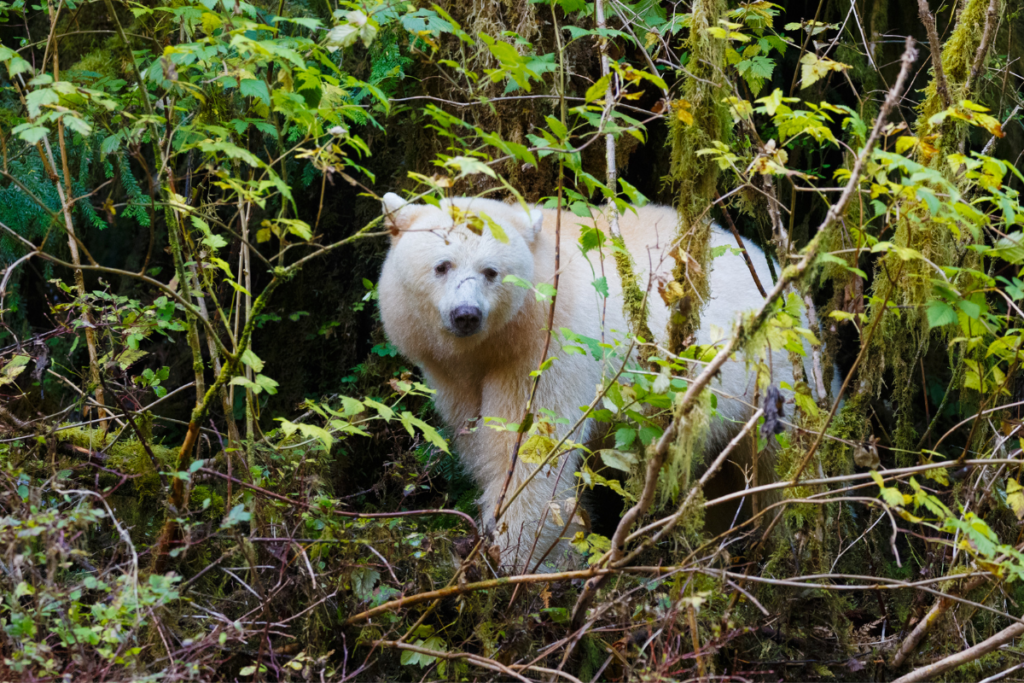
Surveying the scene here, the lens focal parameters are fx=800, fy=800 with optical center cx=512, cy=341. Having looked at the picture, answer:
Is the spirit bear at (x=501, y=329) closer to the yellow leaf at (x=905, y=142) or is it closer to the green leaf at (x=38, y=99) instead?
the yellow leaf at (x=905, y=142)

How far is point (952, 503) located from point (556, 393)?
1.84m

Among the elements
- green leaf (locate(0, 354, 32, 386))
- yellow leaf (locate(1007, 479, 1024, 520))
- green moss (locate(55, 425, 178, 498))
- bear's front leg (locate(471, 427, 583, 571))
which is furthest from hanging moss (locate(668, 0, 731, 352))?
green leaf (locate(0, 354, 32, 386))

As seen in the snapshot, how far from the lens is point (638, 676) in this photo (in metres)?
2.55

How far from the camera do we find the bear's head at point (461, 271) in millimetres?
3748

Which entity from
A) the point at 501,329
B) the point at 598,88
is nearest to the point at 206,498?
the point at 501,329

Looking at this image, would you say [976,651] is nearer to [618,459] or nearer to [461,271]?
[618,459]

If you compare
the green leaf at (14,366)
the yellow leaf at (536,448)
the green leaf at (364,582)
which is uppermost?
the green leaf at (14,366)

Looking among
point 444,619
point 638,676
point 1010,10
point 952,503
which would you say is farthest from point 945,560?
point 1010,10

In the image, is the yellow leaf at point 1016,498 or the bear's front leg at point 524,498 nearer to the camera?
the yellow leaf at point 1016,498

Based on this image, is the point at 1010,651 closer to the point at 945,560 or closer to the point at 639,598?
the point at 945,560

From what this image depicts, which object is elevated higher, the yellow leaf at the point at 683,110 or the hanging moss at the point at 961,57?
the hanging moss at the point at 961,57

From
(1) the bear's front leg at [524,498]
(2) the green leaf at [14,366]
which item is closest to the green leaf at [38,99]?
(2) the green leaf at [14,366]

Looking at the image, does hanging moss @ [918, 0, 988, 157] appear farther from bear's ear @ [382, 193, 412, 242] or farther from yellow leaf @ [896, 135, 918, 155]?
bear's ear @ [382, 193, 412, 242]

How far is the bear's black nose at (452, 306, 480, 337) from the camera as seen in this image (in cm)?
367
